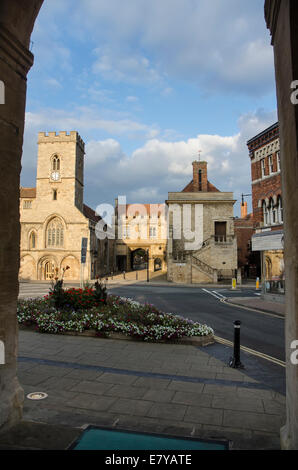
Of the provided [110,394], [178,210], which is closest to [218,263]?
[178,210]

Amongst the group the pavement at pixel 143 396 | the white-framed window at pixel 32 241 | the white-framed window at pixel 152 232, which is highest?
the white-framed window at pixel 152 232

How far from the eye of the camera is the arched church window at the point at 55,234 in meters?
42.8

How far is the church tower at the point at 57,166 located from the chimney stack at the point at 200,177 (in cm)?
1754

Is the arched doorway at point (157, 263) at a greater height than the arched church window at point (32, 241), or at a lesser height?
lesser

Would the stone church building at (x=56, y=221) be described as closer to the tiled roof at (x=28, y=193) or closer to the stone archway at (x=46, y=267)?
the stone archway at (x=46, y=267)

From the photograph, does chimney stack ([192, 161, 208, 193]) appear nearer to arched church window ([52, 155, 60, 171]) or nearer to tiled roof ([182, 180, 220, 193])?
tiled roof ([182, 180, 220, 193])

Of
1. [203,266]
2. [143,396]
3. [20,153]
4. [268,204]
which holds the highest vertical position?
[268,204]

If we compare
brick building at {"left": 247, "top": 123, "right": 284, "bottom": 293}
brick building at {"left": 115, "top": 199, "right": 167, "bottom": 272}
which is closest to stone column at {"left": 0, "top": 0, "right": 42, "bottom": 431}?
brick building at {"left": 247, "top": 123, "right": 284, "bottom": 293}

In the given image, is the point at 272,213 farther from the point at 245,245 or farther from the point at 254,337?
the point at 245,245

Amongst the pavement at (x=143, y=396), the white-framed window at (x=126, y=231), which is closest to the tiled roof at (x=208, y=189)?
the white-framed window at (x=126, y=231)

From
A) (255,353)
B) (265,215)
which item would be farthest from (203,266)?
(255,353)

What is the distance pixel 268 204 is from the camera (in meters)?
22.9

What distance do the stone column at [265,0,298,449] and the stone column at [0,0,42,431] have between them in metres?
3.07

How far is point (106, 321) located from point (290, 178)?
778 cm
